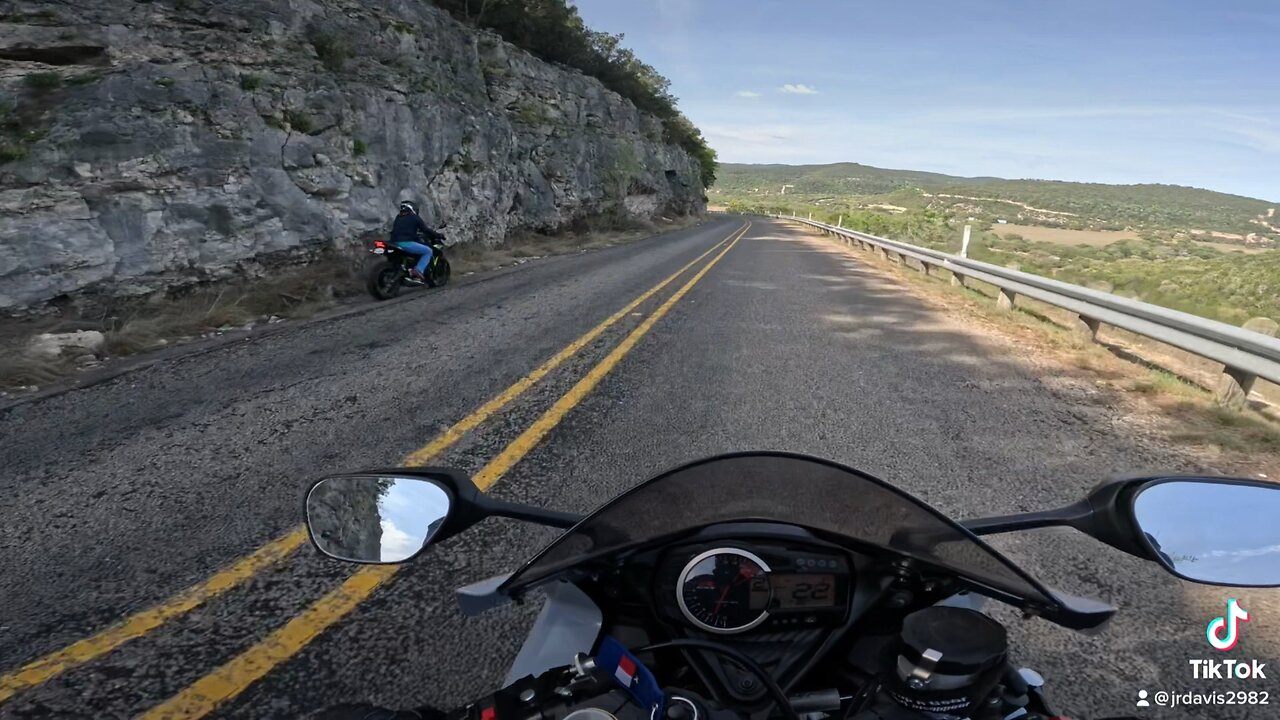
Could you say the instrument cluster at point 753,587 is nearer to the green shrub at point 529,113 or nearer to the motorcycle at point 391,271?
the motorcycle at point 391,271

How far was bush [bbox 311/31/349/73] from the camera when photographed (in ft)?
43.2

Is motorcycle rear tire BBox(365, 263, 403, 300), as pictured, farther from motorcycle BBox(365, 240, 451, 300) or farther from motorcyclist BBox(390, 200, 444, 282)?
motorcyclist BBox(390, 200, 444, 282)

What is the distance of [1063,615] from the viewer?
1289 mm

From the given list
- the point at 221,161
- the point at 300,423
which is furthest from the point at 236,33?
the point at 300,423

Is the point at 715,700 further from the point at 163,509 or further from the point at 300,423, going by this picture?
the point at 300,423

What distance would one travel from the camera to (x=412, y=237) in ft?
36.4

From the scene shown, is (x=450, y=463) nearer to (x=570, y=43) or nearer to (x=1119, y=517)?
(x=1119, y=517)

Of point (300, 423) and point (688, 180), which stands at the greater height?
point (688, 180)

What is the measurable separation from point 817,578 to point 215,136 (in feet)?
37.5

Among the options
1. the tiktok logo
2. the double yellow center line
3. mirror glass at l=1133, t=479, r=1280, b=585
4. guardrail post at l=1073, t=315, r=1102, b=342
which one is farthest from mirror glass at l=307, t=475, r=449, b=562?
guardrail post at l=1073, t=315, r=1102, b=342

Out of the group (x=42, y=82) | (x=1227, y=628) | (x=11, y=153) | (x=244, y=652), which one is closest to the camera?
(x=244, y=652)

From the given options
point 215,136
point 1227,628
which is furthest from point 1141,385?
point 215,136

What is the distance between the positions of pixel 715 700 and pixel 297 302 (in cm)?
1013

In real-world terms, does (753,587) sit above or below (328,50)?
below
